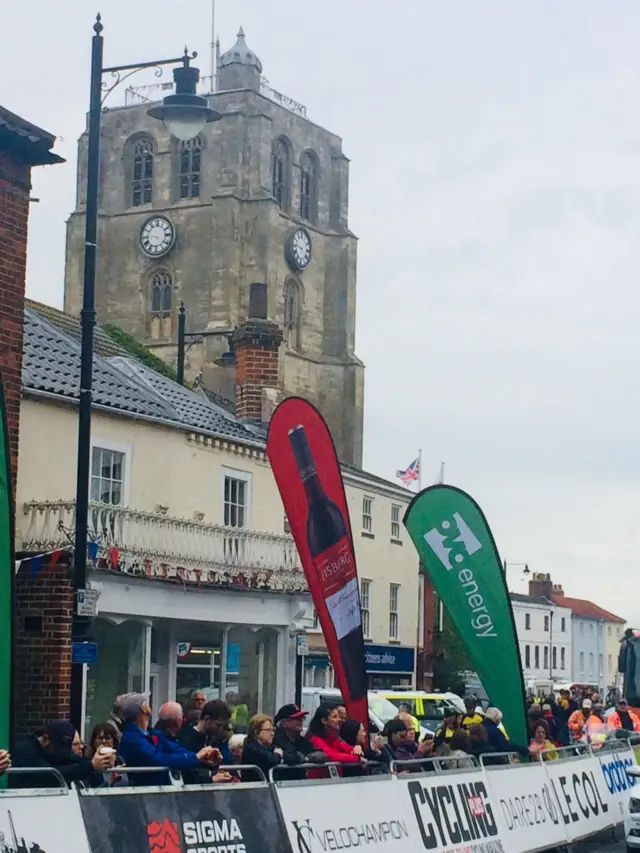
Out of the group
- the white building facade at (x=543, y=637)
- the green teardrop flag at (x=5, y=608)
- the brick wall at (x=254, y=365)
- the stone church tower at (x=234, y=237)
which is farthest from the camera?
the white building facade at (x=543, y=637)

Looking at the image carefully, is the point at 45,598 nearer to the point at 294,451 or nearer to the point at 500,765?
the point at 294,451

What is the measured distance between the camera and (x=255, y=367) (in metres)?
34.9

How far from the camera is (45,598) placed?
70.8ft

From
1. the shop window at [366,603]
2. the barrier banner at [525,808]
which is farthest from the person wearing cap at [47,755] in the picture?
the shop window at [366,603]

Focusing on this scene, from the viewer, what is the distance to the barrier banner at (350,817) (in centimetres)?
1106

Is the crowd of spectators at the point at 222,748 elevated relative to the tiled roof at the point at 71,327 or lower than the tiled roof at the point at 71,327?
lower

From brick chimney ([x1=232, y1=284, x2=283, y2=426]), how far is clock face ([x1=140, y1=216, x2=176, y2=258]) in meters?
61.7

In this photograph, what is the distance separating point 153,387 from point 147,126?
71.2 meters

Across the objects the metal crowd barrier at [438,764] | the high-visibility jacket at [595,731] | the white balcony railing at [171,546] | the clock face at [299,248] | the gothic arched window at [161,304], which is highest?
the clock face at [299,248]

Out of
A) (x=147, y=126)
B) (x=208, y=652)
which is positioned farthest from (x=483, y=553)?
(x=147, y=126)

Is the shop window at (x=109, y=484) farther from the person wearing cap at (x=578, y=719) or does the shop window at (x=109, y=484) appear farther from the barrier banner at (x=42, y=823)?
the barrier banner at (x=42, y=823)

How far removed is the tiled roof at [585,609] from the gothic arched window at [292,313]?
26972 millimetres

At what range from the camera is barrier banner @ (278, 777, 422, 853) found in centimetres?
1106

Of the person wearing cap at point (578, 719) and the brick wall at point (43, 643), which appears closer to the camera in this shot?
the brick wall at point (43, 643)
